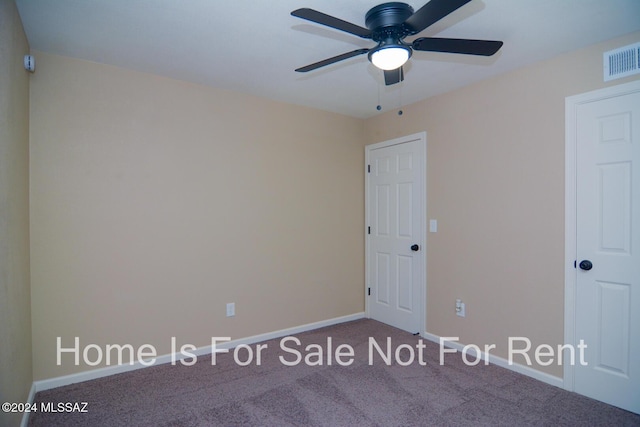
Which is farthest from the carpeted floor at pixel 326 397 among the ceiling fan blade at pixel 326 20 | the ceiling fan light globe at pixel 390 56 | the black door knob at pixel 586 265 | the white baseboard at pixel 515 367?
the ceiling fan blade at pixel 326 20

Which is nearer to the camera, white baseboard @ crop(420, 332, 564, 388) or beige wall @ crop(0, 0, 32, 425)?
beige wall @ crop(0, 0, 32, 425)

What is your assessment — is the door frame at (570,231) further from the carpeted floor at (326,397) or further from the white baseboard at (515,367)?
the carpeted floor at (326,397)

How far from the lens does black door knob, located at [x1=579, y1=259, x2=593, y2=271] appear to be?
2.45 metres

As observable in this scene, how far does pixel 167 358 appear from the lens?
9.96 feet

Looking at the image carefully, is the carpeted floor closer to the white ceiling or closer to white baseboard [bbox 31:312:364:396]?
white baseboard [bbox 31:312:364:396]

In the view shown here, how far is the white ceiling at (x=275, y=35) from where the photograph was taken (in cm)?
199

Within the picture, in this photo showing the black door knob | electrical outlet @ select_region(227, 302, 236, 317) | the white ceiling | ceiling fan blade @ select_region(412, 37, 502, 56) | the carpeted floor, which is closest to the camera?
ceiling fan blade @ select_region(412, 37, 502, 56)

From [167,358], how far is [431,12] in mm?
3152

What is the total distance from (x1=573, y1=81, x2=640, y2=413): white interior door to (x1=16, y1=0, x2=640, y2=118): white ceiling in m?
0.57

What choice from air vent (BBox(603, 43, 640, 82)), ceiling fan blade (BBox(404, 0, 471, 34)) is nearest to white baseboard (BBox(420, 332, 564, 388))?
air vent (BBox(603, 43, 640, 82))

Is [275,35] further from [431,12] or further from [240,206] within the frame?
[240,206]

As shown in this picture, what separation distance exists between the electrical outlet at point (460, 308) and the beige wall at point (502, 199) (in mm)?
40

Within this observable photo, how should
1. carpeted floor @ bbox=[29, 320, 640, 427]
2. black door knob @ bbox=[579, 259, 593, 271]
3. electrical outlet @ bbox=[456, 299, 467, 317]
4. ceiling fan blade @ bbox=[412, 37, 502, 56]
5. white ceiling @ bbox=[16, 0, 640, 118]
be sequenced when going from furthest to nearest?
1. electrical outlet @ bbox=[456, 299, 467, 317]
2. black door knob @ bbox=[579, 259, 593, 271]
3. carpeted floor @ bbox=[29, 320, 640, 427]
4. white ceiling @ bbox=[16, 0, 640, 118]
5. ceiling fan blade @ bbox=[412, 37, 502, 56]

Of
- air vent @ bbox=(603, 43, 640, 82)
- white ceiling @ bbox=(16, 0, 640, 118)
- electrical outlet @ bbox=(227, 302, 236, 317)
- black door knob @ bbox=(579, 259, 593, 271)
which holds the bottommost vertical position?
electrical outlet @ bbox=(227, 302, 236, 317)
